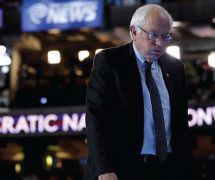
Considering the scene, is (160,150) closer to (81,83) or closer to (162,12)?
(162,12)

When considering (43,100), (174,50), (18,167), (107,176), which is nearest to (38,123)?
(43,100)

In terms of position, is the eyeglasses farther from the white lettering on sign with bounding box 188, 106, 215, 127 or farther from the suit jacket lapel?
the white lettering on sign with bounding box 188, 106, 215, 127

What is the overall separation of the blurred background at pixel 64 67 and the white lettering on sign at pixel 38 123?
0.09 feet

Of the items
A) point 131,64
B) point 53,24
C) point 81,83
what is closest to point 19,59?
point 81,83

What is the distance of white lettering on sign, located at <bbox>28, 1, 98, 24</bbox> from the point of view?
14266mm

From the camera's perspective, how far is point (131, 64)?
3.11 meters

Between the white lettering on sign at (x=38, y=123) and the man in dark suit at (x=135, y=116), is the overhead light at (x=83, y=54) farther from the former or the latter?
the man in dark suit at (x=135, y=116)

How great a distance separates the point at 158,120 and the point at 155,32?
0.47 m

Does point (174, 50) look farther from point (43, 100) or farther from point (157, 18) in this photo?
point (157, 18)

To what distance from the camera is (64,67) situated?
60.7 feet

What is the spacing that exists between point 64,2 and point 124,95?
38.6 feet

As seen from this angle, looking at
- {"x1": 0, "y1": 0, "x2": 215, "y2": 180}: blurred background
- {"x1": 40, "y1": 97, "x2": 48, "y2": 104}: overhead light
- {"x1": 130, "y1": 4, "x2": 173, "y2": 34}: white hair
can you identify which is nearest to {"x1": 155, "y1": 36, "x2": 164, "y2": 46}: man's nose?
{"x1": 130, "y1": 4, "x2": 173, "y2": 34}: white hair

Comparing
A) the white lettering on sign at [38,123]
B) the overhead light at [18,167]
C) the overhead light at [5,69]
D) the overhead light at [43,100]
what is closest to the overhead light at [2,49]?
the overhead light at [5,69]

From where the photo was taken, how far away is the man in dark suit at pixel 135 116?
293 cm
